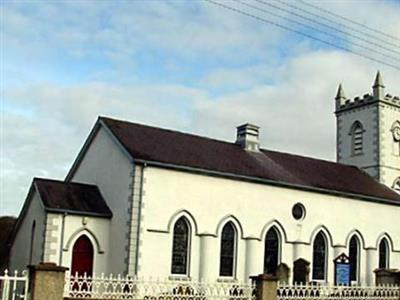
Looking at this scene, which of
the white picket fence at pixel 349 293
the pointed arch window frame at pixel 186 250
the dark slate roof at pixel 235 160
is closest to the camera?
the white picket fence at pixel 349 293

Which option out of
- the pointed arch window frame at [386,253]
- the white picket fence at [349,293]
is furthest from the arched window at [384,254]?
the white picket fence at [349,293]

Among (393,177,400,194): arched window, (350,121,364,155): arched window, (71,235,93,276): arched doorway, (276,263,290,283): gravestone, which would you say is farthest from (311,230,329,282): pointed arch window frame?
(71,235,93,276): arched doorway

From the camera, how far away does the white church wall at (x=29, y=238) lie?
2372 centimetres

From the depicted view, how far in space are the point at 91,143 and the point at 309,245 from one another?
1139cm

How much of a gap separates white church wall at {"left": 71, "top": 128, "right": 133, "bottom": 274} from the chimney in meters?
8.14

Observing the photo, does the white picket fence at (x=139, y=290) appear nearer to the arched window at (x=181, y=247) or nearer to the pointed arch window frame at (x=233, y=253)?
the arched window at (x=181, y=247)

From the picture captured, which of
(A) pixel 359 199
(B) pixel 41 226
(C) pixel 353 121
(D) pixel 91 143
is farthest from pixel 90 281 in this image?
(C) pixel 353 121

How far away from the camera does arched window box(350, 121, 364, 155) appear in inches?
1537

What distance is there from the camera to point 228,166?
27.5 metres

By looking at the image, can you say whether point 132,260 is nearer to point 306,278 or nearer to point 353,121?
point 306,278

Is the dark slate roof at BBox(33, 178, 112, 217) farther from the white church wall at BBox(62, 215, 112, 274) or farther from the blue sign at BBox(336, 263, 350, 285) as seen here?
the blue sign at BBox(336, 263, 350, 285)

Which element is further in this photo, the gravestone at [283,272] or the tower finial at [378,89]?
the tower finial at [378,89]

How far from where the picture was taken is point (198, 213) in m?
25.6

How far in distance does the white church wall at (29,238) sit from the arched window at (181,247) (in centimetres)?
533
